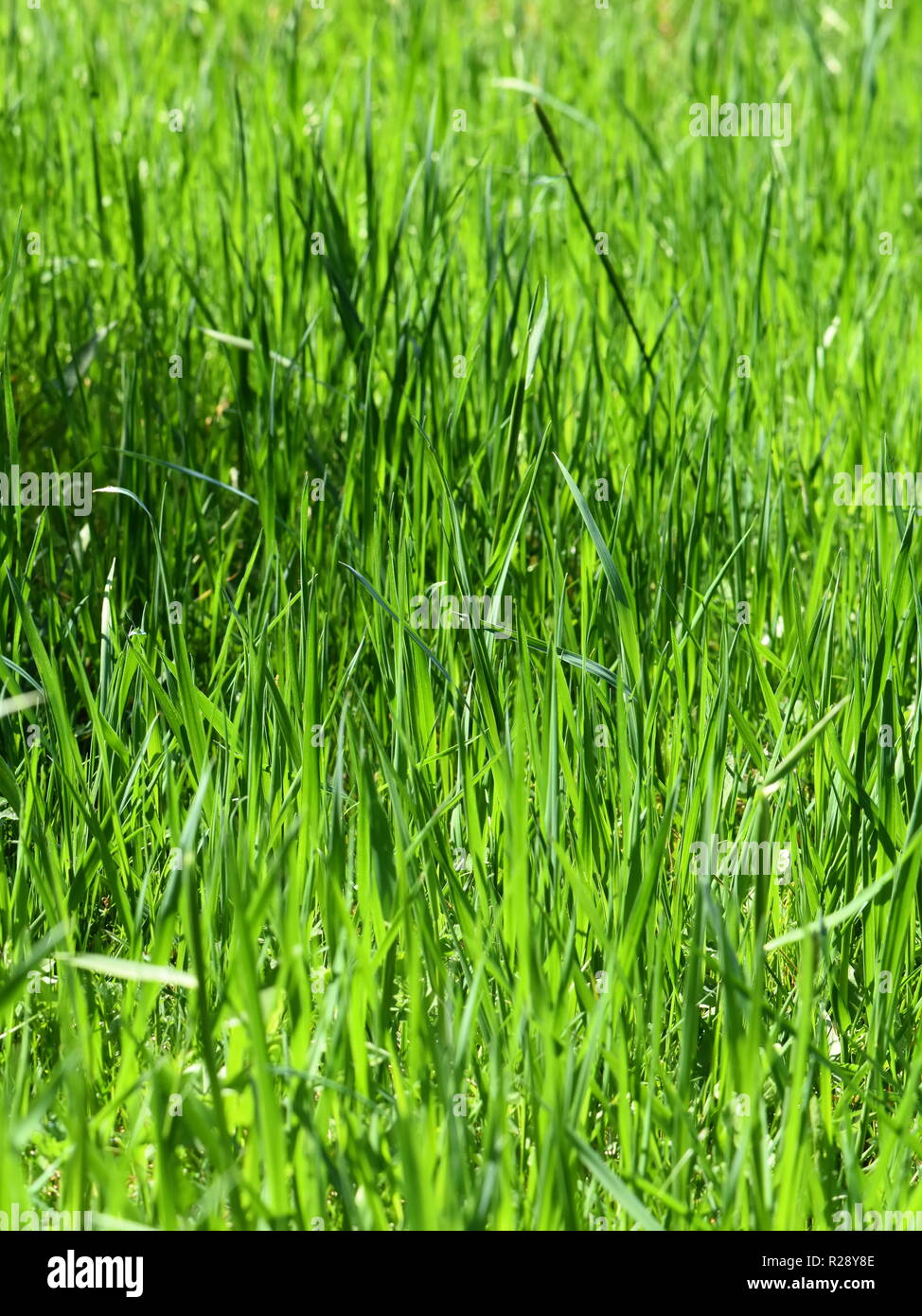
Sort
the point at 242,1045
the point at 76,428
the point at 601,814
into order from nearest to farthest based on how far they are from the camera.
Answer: the point at 242,1045 < the point at 601,814 < the point at 76,428

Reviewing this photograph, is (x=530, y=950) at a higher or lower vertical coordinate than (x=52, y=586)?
lower

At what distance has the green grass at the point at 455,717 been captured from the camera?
3.55 ft

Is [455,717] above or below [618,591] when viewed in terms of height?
below

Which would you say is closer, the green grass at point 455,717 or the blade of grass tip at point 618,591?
the green grass at point 455,717

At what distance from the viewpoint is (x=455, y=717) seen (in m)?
1.48

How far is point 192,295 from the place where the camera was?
229 cm

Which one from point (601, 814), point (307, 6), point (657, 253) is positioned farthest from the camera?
point (307, 6)

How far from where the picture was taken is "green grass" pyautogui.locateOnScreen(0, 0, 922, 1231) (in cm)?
108

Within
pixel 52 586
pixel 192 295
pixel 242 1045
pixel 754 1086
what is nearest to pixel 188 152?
pixel 192 295

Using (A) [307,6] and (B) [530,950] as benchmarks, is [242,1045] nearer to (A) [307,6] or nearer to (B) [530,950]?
(B) [530,950]

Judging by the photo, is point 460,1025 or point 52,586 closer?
point 460,1025

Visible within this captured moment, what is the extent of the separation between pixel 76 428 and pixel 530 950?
4.79 ft

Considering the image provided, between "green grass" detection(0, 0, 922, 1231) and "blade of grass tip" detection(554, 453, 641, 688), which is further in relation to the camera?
"blade of grass tip" detection(554, 453, 641, 688)
